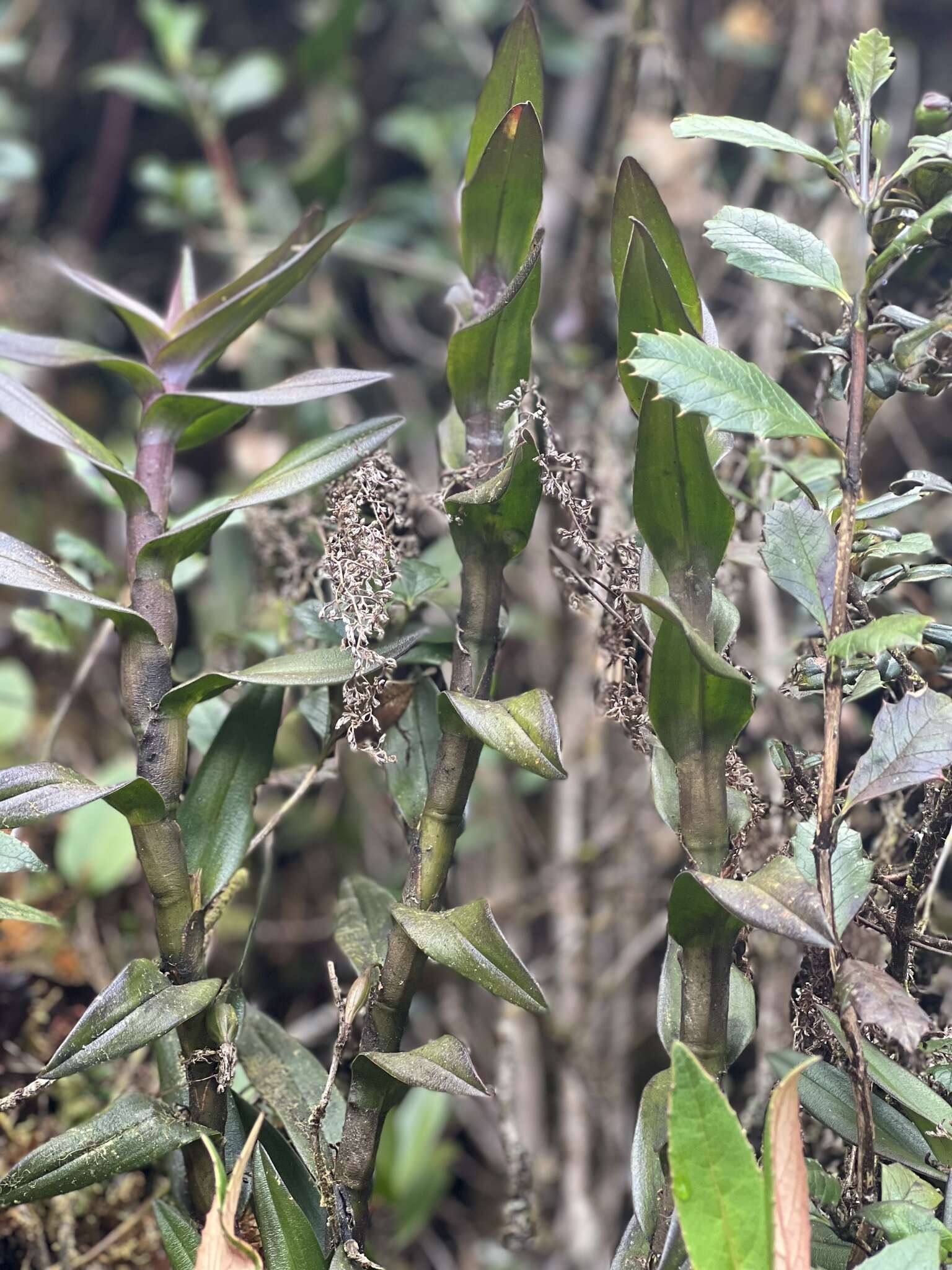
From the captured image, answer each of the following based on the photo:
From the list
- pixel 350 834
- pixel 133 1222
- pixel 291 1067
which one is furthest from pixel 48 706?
pixel 291 1067

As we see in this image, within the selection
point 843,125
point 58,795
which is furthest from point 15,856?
point 843,125

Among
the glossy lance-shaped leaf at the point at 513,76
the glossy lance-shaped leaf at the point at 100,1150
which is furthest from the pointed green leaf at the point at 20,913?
the glossy lance-shaped leaf at the point at 513,76

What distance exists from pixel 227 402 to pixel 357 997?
1.09 ft

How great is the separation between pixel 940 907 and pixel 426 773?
0.46 m

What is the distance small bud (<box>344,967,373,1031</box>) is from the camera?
1.70 feet

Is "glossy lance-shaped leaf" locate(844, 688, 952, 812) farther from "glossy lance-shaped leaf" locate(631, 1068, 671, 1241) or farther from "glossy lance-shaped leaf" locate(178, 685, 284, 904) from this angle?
"glossy lance-shaped leaf" locate(178, 685, 284, 904)

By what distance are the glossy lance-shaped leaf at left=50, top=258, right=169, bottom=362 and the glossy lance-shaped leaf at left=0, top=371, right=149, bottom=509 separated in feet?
0.21

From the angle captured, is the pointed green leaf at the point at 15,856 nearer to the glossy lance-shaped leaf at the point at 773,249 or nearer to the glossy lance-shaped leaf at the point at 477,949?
the glossy lance-shaped leaf at the point at 477,949

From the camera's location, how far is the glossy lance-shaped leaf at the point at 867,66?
540mm

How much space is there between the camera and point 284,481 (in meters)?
0.59

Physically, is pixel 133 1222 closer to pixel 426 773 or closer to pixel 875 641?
pixel 426 773

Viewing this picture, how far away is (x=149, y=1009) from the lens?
20.1 inches

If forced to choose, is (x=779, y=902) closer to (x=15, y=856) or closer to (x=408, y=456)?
(x=15, y=856)

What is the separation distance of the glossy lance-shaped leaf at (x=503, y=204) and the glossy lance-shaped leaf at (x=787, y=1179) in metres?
0.44
